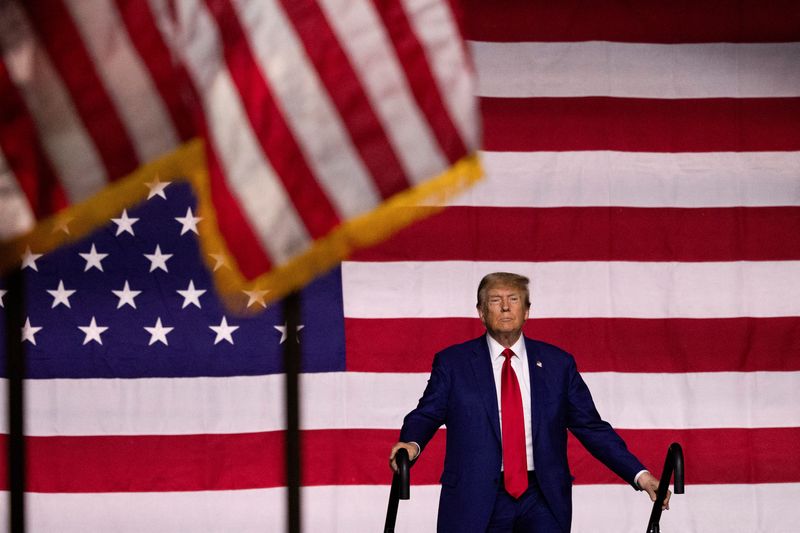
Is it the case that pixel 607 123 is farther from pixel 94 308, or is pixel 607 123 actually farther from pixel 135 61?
pixel 94 308

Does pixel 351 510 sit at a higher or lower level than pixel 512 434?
lower

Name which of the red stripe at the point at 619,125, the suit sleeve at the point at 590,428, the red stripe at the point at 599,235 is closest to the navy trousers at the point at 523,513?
the suit sleeve at the point at 590,428

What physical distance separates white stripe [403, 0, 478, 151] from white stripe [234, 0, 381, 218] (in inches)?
20.5

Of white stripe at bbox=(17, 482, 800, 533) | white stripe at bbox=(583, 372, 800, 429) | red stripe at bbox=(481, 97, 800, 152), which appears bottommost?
white stripe at bbox=(17, 482, 800, 533)

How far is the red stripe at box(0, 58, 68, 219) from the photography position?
17.1 ft

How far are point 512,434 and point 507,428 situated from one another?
26 mm

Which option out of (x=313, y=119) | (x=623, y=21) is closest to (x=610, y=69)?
(x=623, y=21)

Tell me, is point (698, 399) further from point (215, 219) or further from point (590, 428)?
point (215, 219)

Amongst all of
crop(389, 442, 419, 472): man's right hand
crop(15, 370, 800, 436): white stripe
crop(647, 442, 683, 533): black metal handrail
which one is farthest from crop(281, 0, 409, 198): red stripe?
crop(647, 442, 683, 533): black metal handrail

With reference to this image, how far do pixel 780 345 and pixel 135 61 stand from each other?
3315 millimetres

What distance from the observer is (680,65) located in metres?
5.58

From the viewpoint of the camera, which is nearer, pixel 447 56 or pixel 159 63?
pixel 159 63

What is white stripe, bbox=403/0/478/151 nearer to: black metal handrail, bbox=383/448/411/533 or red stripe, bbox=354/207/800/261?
red stripe, bbox=354/207/800/261

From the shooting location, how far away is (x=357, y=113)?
203 inches
